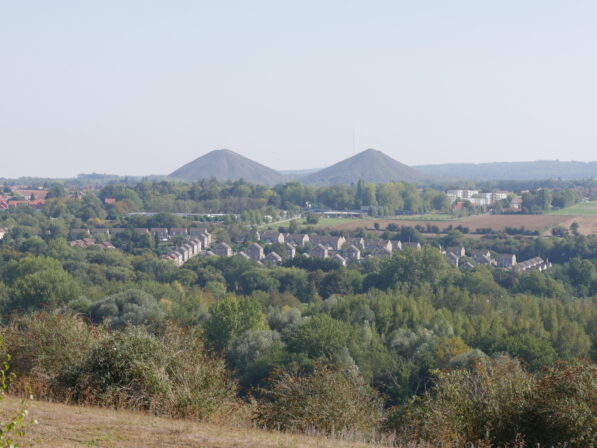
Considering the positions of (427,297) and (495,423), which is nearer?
(495,423)

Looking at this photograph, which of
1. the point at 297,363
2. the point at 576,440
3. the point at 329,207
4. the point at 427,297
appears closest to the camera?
the point at 576,440

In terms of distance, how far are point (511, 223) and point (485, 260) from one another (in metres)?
19.0

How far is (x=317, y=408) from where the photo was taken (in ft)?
31.5

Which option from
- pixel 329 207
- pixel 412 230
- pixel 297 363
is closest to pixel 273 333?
pixel 297 363

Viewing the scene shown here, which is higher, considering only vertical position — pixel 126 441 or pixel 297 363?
pixel 126 441

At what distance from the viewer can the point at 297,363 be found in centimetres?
1986

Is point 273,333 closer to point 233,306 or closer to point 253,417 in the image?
point 233,306

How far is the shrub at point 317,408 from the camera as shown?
951 cm

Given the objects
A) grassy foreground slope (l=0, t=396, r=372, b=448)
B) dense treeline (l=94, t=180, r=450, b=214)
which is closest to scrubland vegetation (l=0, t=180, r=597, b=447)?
grassy foreground slope (l=0, t=396, r=372, b=448)

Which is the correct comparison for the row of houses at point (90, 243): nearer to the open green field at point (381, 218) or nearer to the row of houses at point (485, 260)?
the open green field at point (381, 218)

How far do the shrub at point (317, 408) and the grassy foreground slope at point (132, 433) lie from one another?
87 cm

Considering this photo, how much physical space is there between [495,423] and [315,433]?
2.04 m

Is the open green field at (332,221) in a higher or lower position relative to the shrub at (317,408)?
lower

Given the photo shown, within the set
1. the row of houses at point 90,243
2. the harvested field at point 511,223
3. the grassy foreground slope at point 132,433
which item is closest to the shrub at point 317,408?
the grassy foreground slope at point 132,433
